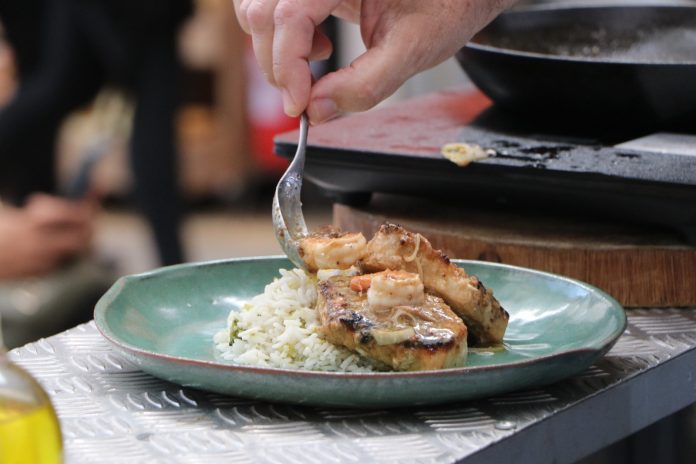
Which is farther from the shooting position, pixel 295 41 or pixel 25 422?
pixel 295 41

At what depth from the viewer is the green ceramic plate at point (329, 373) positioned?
4.05 feet

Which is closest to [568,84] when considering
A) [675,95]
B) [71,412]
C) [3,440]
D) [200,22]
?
[675,95]

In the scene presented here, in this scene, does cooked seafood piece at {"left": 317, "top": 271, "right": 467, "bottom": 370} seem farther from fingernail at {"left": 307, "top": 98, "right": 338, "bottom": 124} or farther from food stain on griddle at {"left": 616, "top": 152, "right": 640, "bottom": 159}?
food stain on griddle at {"left": 616, "top": 152, "right": 640, "bottom": 159}

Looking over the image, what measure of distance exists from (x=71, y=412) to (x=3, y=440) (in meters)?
0.34

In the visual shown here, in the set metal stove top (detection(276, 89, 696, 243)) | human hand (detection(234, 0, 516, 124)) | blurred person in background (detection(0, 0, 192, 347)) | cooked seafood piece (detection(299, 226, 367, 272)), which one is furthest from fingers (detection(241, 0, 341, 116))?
blurred person in background (detection(0, 0, 192, 347))

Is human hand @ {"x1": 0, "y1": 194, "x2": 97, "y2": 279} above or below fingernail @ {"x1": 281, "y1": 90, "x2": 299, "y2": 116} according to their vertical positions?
below

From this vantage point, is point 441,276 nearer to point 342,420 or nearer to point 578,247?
point 342,420

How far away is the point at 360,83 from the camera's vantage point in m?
1.58

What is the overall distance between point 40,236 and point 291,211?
221cm

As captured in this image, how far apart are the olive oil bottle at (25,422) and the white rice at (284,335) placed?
37cm

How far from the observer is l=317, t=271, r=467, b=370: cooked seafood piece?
4.21ft

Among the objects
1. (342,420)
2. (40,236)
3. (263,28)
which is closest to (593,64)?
(263,28)

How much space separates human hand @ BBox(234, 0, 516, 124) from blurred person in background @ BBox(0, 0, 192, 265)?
2.34 metres

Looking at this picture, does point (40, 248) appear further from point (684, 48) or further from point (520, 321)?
point (520, 321)
